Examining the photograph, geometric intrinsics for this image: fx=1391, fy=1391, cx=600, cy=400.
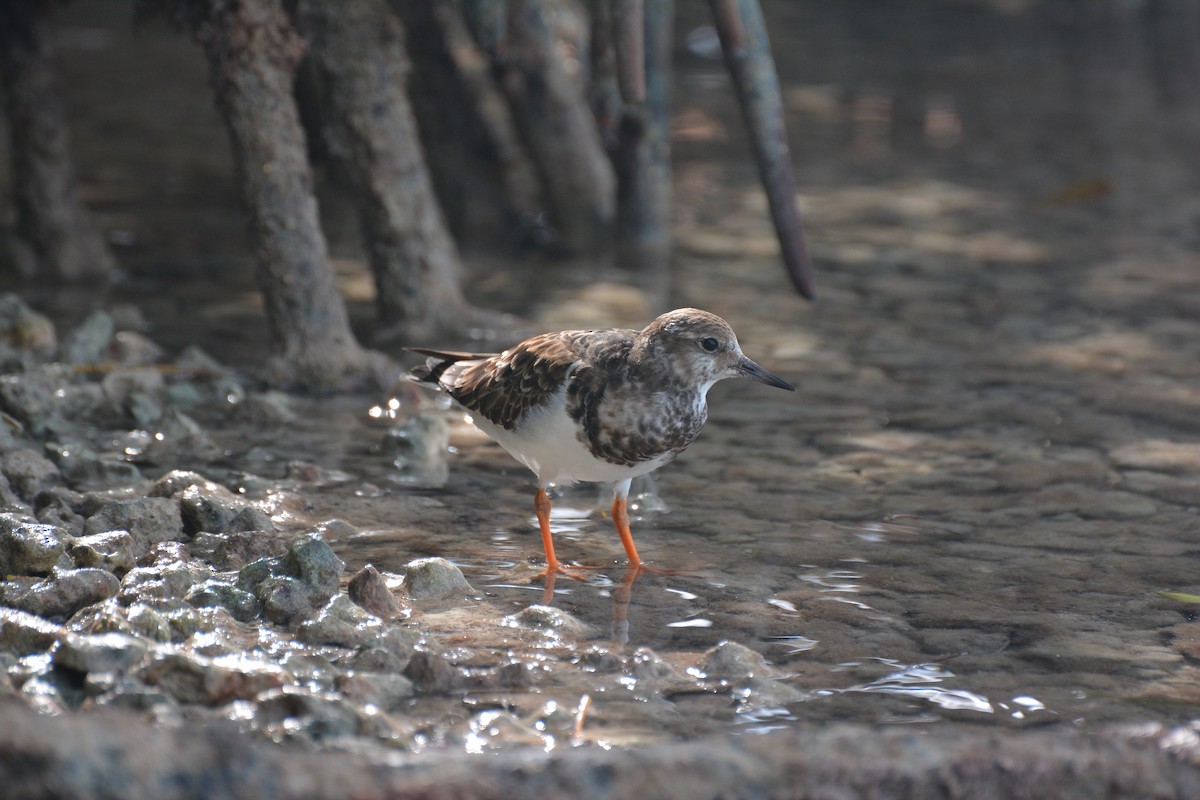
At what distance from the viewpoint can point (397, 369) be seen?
633 centimetres

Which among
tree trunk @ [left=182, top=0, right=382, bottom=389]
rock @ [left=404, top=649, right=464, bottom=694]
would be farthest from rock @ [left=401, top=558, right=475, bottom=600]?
tree trunk @ [left=182, top=0, right=382, bottom=389]

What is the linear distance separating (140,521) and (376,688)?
4.39 feet

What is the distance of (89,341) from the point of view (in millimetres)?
6230

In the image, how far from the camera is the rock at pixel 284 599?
13.0 feet

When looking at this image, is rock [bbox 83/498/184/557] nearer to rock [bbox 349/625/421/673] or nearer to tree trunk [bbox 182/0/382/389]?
rock [bbox 349/625/421/673]

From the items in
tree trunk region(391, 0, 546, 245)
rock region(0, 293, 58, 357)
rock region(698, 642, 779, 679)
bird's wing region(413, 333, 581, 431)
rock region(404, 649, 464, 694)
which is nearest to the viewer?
rock region(404, 649, 464, 694)

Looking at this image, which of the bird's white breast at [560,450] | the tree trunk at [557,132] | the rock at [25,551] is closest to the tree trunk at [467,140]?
the tree trunk at [557,132]

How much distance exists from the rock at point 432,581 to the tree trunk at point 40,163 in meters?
4.23

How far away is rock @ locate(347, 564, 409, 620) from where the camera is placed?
13.3 ft

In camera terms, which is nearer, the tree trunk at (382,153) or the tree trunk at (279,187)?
the tree trunk at (279,187)

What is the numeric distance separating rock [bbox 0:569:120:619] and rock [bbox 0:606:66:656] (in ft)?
0.55

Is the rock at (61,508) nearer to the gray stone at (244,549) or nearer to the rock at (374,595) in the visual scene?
the gray stone at (244,549)

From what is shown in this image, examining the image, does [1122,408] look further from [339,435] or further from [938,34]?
[938,34]

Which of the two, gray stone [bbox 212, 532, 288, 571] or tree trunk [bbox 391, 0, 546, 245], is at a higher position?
tree trunk [bbox 391, 0, 546, 245]
